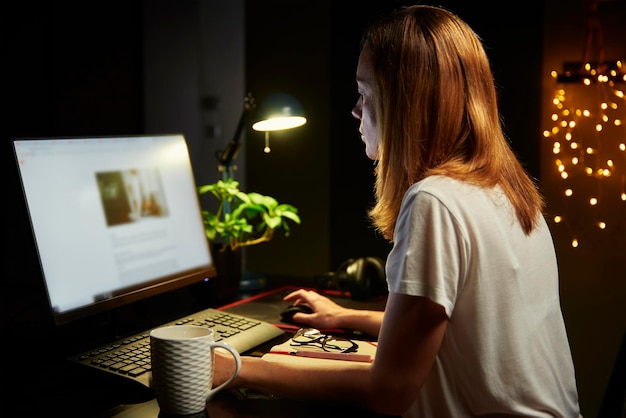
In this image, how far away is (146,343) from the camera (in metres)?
1.23

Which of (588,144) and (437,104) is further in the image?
(588,144)

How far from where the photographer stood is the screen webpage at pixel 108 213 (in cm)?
123

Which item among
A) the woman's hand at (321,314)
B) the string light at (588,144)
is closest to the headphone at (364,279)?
the woman's hand at (321,314)

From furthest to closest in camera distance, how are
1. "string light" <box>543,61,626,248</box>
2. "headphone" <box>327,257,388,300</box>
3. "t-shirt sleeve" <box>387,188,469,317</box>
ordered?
"string light" <box>543,61,626,248</box>, "headphone" <box>327,257,388,300</box>, "t-shirt sleeve" <box>387,188,469,317</box>

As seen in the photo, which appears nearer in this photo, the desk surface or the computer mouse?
the desk surface

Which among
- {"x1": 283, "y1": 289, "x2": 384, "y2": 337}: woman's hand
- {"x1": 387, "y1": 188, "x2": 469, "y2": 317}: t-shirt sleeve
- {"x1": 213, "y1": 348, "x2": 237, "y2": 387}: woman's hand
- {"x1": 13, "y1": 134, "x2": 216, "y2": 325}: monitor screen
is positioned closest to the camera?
{"x1": 387, "y1": 188, "x2": 469, "y2": 317}: t-shirt sleeve

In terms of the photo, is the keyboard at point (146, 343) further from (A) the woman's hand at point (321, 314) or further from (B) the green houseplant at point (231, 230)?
(B) the green houseplant at point (231, 230)

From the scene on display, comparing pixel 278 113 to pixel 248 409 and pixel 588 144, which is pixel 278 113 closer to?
pixel 248 409

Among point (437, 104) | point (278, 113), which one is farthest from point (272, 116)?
point (437, 104)

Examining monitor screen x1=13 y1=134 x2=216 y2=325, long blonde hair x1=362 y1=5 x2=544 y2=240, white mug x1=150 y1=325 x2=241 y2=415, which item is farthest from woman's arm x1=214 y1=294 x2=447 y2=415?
monitor screen x1=13 y1=134 x2=216 y2=325

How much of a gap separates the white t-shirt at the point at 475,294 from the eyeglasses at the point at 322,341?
0.31 metres

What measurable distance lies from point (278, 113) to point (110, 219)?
67 cm

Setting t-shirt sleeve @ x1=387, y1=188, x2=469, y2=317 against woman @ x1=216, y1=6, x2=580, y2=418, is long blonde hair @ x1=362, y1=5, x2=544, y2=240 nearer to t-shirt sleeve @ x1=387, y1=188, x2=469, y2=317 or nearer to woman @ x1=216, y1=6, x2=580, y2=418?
woman @ x1=216, y1=6, x2=580, y2=418

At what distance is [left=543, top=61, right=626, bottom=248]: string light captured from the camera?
8.04 ft
